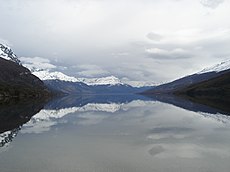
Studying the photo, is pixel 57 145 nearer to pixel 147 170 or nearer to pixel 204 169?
pixel 147 170

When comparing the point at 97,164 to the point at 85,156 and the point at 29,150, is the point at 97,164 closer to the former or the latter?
the point at 85,156

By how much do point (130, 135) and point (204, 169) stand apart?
2474 centimetres

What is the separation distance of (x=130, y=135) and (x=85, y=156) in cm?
1877

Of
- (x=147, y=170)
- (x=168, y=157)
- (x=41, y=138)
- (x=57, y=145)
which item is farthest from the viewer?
(x=41, y=138)

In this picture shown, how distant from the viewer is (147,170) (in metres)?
29.3

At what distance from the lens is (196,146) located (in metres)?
42.1

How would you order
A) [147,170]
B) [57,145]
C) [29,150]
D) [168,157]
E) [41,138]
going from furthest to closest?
[41,138] → [57,145] → [29,150] → [168,157] → [147,170]

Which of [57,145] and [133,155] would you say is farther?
[57,145]

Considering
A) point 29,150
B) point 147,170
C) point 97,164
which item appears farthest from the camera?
point 29,150

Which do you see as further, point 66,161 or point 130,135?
point 130,135

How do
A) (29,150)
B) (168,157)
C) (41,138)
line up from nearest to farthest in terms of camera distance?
1. (168,157)
2. (29,150)
3. (41,138)

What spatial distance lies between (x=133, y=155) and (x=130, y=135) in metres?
17.1

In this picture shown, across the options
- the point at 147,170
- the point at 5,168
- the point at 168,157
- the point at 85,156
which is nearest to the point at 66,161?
the point at 85,156

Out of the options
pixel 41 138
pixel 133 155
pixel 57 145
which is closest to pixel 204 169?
pixel 133 155
